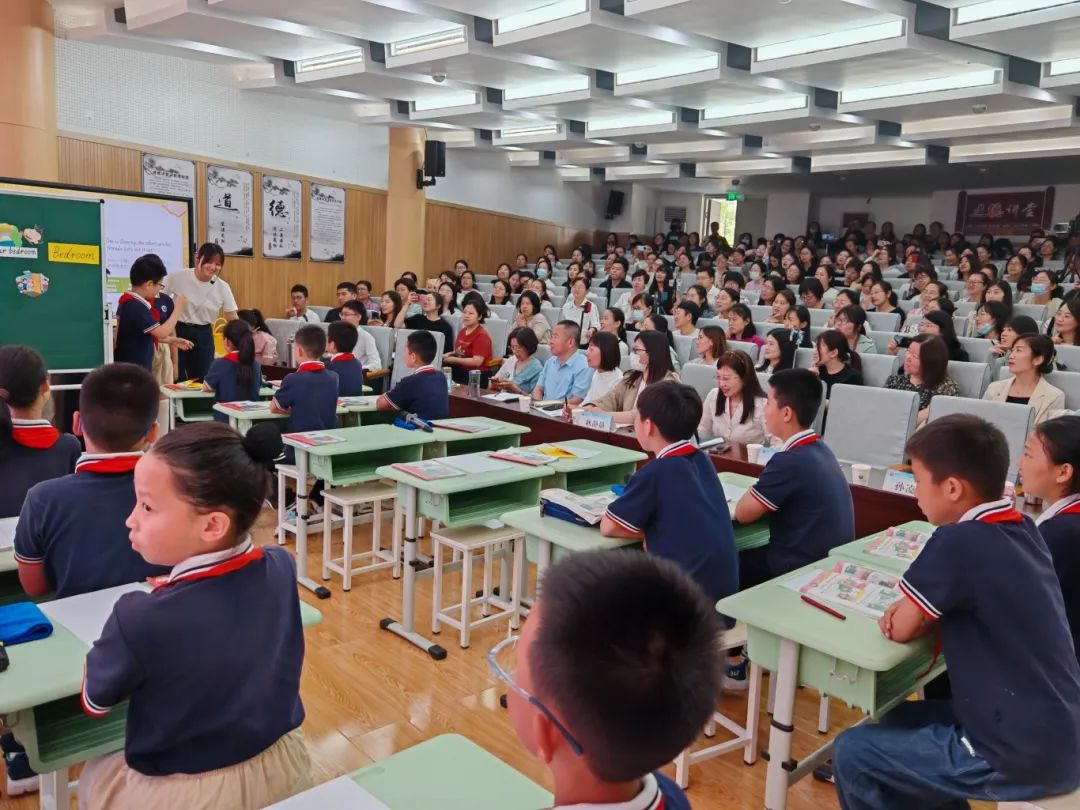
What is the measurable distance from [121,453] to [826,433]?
11.5ft

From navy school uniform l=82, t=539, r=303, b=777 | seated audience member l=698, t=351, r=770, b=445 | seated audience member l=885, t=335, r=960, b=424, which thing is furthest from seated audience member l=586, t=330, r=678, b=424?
navy school uniform l=82, t=539, r=303, b=777

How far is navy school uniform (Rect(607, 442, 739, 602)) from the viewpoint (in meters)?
2.45

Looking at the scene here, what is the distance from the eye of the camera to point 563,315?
842 centimetres

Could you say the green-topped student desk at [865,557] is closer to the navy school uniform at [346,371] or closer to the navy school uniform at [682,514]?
the navy school uniform at [682,514]


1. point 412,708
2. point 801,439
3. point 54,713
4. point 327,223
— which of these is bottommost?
point 412,708

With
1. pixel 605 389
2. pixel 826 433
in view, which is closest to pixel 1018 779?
pixel 826 433

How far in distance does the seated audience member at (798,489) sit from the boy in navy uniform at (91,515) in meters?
1.84

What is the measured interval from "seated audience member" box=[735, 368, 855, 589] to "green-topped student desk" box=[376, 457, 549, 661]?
1003 mm

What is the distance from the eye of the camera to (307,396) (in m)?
4.50

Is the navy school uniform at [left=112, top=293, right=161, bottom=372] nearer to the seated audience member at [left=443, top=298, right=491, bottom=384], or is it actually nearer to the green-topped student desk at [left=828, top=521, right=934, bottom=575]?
the seated audience member at [left=443, top=298, right=491, bottom=384]

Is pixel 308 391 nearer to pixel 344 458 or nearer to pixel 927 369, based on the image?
pixel 344 458

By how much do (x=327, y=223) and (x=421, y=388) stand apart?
6.70m

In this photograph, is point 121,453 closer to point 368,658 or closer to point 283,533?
point 368,658

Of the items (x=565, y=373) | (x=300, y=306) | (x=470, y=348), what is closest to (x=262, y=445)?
(x=565, y=373)
